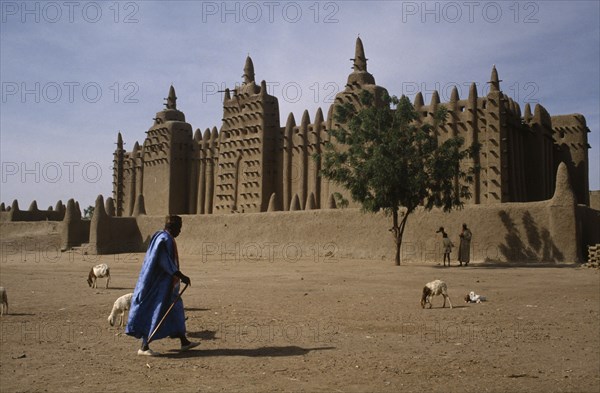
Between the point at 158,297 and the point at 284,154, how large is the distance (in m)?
33.1

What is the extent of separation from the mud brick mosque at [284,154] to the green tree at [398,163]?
22.7 feet

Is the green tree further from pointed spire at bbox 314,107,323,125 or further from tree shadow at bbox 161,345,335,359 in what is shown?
pointed spire at bbox 314,107,323,125

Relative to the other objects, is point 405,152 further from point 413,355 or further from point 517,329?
point 413,355

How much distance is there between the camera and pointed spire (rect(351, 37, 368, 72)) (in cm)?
3578

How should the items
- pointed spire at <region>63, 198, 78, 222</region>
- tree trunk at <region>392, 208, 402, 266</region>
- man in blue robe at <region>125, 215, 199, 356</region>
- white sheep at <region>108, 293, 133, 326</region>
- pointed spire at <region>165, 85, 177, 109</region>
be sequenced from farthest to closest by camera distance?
pointed spire at <region>165, 85, 177, 109</region>
pointed spire at <region>63, 198, 78, 222</region>
tree trunk at <region>392, 208, 402, 266</region>
white sheep at <region>108, 293, 133, 326</region>
man in blue robe at <region>125, 215, 199, 356</region>

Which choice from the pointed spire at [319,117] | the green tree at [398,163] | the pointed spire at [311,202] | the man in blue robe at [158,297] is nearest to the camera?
the man in blue robe at [158,297]

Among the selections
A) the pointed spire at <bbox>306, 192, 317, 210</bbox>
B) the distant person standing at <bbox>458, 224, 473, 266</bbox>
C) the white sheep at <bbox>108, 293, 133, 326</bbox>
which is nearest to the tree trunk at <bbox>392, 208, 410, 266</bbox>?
the distant person standing at <bbox>458, 224, 473, 266</bbox>

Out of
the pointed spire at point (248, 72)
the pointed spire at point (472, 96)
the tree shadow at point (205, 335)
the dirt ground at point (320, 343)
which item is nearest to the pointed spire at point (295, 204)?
the pointed spire at point (472, 96)

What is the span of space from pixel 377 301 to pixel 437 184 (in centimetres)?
1090

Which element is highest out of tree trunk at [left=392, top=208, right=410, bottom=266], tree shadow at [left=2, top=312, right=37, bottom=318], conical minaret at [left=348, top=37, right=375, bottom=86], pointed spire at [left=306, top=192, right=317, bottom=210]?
conical minaret at [left=348, top=37, right=375, bottom=86]

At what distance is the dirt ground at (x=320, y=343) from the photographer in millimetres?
5617

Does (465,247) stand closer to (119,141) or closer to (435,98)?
(435,98)

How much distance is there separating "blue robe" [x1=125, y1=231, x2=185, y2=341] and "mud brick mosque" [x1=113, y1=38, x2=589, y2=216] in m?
23.1

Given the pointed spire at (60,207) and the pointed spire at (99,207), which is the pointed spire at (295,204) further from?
the pointed spire at (60,207)
